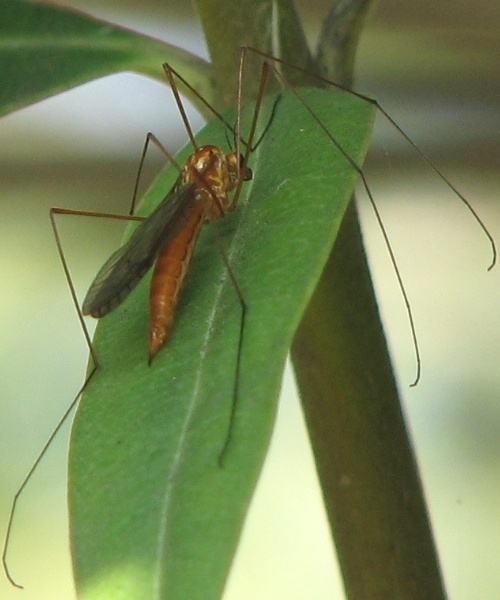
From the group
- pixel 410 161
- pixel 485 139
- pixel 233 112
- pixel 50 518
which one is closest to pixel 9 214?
pixel 50 518

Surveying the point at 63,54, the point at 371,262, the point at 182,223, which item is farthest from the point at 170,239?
the point at 371,262

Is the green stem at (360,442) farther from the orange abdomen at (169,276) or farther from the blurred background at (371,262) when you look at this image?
the blurred background at (371,262)

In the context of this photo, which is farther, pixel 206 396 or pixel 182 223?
pixel 182 223

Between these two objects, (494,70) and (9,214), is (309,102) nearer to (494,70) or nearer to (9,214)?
(494,70)

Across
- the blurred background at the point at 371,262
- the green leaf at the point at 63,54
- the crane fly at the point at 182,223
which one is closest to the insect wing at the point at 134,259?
the crane fly at the point at 182,223

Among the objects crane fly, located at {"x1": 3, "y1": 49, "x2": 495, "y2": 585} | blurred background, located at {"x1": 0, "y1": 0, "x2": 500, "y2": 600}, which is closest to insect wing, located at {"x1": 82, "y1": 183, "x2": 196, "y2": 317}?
crane fly, located at {"x1": 3, "y1": 49, "x2": 495, "y2": 585}

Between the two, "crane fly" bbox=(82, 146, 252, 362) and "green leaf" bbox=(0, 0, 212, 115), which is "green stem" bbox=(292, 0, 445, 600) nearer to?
"crane fly" bbox=(82, 146, 252, 362)

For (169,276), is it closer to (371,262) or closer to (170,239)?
(170,239)
